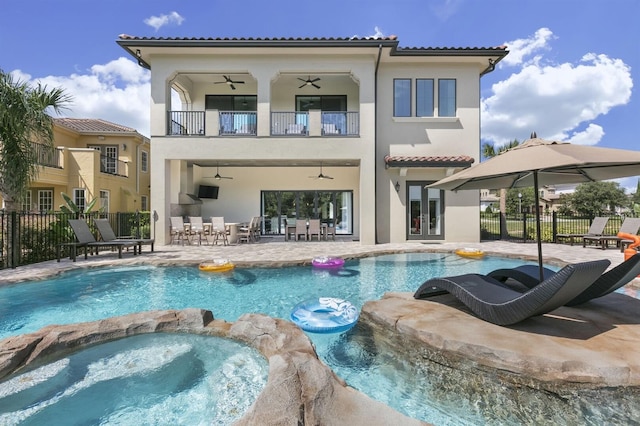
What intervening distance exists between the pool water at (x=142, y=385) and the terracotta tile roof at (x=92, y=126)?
2144 centimetres

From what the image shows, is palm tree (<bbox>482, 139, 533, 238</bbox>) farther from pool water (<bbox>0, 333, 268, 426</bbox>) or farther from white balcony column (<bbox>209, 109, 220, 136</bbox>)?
white balcony column (<bbox>209, 109, 220, 136</bbox>)

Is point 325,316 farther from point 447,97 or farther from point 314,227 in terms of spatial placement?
point 447,97

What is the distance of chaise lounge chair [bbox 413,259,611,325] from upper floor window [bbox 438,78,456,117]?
1145cm

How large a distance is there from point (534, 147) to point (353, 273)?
570 centimetres

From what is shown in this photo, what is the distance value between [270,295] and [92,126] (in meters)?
22.7

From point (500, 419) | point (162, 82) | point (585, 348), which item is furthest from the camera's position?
point (162, 82)

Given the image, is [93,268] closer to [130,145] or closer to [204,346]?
[204,346]

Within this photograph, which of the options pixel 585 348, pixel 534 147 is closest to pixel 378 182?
pixel 534 147

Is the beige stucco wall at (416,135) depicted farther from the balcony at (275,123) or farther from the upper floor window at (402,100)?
the balcony at (275,123)

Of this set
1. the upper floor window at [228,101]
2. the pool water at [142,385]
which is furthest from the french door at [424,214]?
the pool water at [142,385]

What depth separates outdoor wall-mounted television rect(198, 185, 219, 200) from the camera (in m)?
16.7

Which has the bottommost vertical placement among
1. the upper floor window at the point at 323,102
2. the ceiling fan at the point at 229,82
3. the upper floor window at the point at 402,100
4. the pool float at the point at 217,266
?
the pool float at the point at 217,266

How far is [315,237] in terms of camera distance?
50.8 ft

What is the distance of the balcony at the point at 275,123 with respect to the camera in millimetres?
13523
